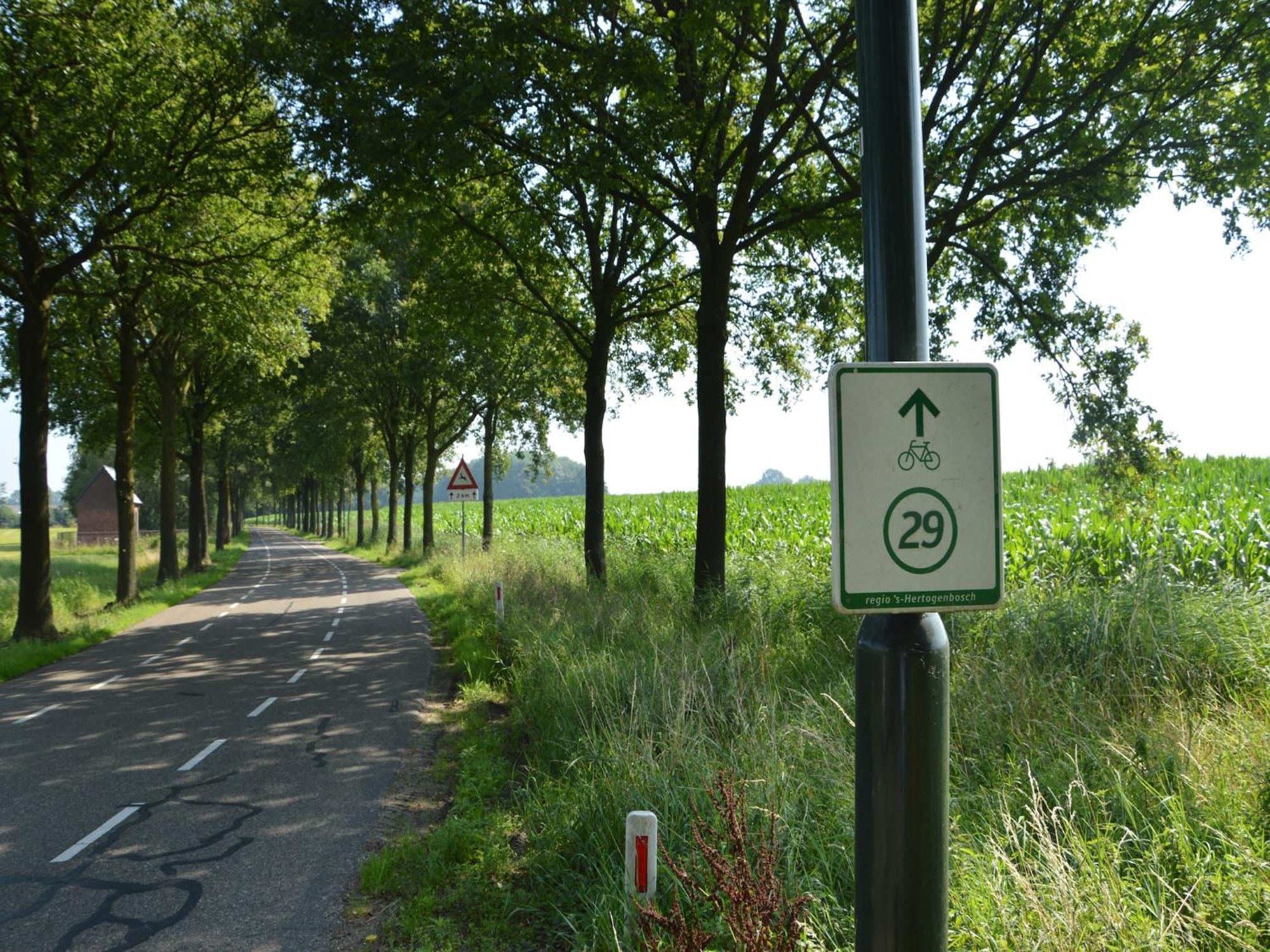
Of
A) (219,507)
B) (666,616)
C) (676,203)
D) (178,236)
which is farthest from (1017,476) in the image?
(219,507)

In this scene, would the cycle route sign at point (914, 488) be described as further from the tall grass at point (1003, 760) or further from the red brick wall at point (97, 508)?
the red brick wall at point (97, 508)

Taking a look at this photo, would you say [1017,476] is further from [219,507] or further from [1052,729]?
[219,507]

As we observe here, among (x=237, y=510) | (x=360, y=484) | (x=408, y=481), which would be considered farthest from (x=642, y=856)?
(x=237, y=510)

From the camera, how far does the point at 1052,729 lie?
5.03 metres

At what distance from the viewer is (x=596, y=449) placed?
53.0 feet

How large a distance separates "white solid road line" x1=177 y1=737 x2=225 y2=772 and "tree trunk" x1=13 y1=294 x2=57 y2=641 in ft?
28.3

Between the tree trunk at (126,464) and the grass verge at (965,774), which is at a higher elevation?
the tree trunk at (126,464)

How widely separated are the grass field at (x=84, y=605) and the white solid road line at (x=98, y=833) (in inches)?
279

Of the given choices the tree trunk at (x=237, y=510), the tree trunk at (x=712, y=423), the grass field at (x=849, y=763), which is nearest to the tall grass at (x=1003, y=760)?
the grass field at (x=849, y=763)

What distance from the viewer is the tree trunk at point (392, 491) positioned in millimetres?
35469

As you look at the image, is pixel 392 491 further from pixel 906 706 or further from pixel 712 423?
pixel 906 706

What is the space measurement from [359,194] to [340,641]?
767 cm

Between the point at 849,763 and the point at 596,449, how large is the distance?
39.0 feet

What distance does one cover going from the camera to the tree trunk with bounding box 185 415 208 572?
29.6 m
